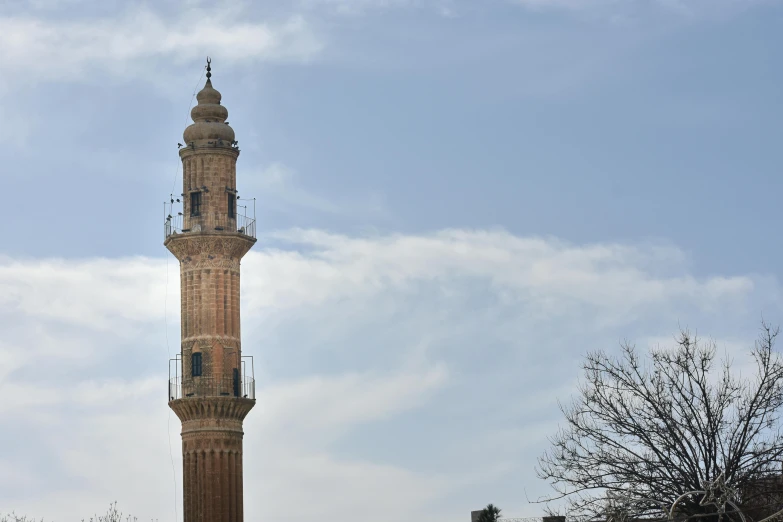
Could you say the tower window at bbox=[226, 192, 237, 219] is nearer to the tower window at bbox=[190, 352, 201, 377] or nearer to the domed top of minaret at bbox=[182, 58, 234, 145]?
the domed top of minaret at bbox=[182, 58, 234, 145]

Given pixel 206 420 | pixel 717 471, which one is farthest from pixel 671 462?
pixel 206 420

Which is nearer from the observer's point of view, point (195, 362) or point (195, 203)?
point (195, 362)

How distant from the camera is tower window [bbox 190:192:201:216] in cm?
7369

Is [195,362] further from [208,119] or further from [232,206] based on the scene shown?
[208,119]

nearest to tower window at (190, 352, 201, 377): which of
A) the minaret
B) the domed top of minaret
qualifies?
the minaret

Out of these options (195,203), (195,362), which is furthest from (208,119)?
(195,362)

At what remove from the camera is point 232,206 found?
245 feet

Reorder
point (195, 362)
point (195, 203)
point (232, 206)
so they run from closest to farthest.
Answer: point (195, 362)
point (195, 203)
point (232, 206)

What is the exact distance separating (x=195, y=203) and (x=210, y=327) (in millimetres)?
6371

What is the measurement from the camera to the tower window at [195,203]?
73.7 meters

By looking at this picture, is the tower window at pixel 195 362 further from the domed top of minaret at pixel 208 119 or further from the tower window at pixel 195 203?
the domed top of minaret at pixel 208 119

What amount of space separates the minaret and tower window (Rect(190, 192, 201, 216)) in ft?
0.16

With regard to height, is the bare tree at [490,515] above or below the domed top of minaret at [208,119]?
below

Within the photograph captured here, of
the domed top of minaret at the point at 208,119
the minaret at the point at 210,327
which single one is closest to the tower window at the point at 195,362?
the minaret at the point at 210,327
